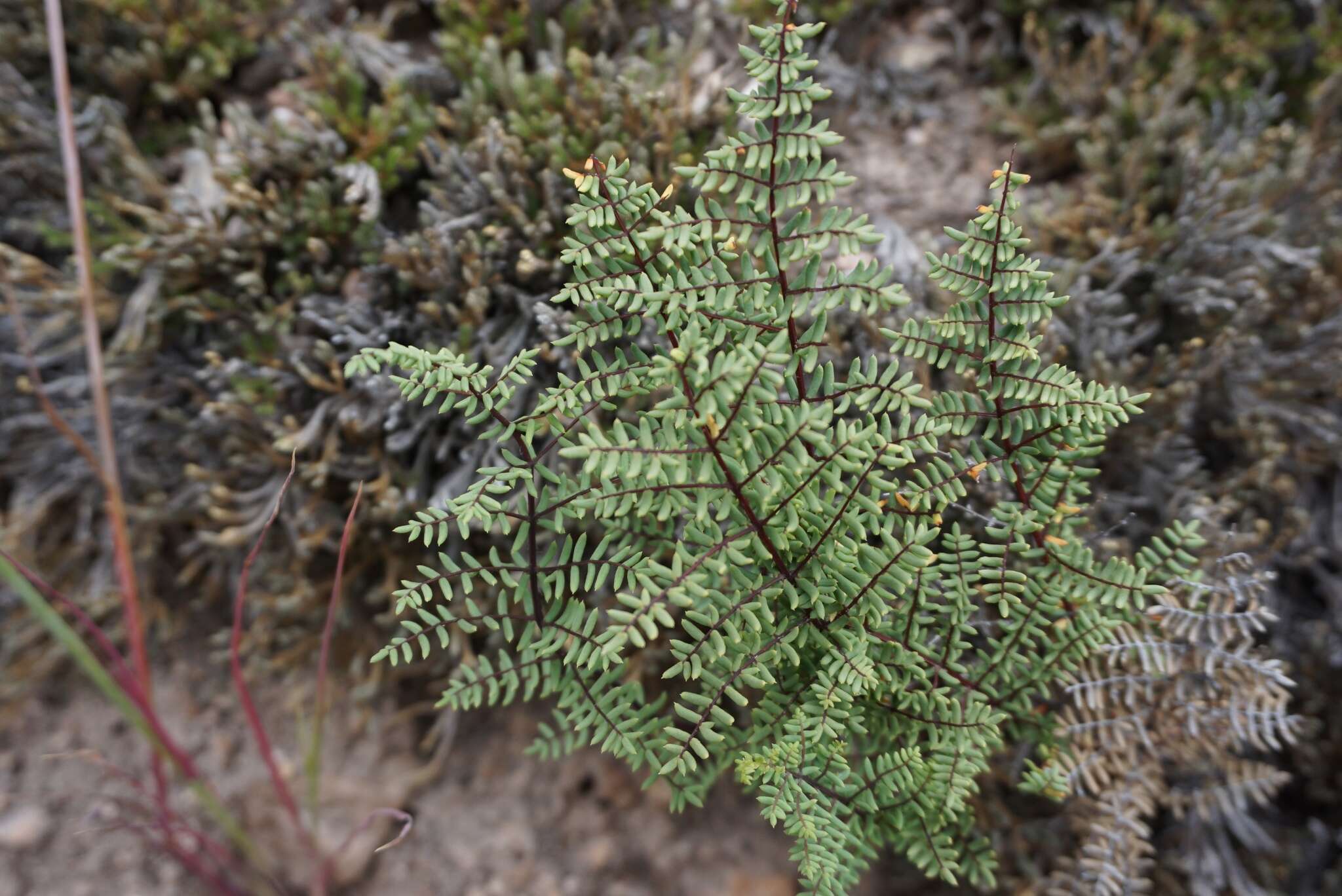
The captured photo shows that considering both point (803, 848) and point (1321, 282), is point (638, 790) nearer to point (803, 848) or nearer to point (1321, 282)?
point (803, 848)

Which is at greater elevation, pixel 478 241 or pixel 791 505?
pixel 478 241

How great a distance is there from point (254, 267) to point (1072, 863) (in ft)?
9.64

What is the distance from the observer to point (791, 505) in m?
1.63

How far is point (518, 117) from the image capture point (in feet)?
8.77

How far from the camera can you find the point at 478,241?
2637mm

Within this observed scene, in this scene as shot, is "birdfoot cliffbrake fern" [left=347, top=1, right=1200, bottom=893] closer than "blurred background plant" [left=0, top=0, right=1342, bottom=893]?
Yes

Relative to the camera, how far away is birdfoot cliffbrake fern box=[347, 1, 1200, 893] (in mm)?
1515

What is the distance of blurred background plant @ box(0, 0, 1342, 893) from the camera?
2711 mm

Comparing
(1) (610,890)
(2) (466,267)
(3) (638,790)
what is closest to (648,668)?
(3) (638,790)

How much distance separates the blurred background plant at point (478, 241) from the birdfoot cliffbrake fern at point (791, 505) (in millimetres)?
804

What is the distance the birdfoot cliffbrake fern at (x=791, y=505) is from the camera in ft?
4.97

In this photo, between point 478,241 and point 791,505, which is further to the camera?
point 478,241

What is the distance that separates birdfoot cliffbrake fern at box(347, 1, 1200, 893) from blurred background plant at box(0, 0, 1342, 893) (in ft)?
2.64

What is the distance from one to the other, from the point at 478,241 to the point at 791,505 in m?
1.46
